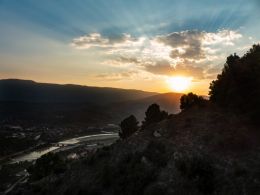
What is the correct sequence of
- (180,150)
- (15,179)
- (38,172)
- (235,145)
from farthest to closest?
1. (15,179)
2. (38,172)
3. (180,150)
4. (235,145)

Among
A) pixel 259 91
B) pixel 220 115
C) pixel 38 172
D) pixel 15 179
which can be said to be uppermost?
pixel 259 91

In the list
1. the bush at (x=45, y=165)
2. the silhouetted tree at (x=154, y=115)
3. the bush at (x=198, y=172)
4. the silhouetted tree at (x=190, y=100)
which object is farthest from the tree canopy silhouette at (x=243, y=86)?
the bush at (x=45, y=165)

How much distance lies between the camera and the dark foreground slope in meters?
48.9

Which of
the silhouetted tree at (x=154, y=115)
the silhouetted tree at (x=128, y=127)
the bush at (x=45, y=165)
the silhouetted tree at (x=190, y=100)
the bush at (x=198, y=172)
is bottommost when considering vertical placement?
the bush at (x=45, y=165)

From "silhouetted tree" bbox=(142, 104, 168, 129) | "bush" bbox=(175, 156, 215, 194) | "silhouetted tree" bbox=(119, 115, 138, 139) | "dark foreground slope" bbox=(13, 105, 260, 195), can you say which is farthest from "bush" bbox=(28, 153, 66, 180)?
"bush" bbox=(175, 156, 215, 194)

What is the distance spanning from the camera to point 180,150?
58062mm

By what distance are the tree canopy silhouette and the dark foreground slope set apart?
2123mm

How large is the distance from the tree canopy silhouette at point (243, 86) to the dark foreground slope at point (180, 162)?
2123mm

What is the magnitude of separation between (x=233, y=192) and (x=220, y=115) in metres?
20.2

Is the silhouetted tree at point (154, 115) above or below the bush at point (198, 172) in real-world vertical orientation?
above

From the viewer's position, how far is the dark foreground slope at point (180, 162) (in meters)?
48.9

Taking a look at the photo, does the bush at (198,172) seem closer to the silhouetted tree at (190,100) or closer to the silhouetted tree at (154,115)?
the silhouetted tree at (190,100)

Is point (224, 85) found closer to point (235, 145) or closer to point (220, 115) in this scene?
point (220, 115)

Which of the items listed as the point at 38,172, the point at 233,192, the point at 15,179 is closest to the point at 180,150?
the point at 233,192
